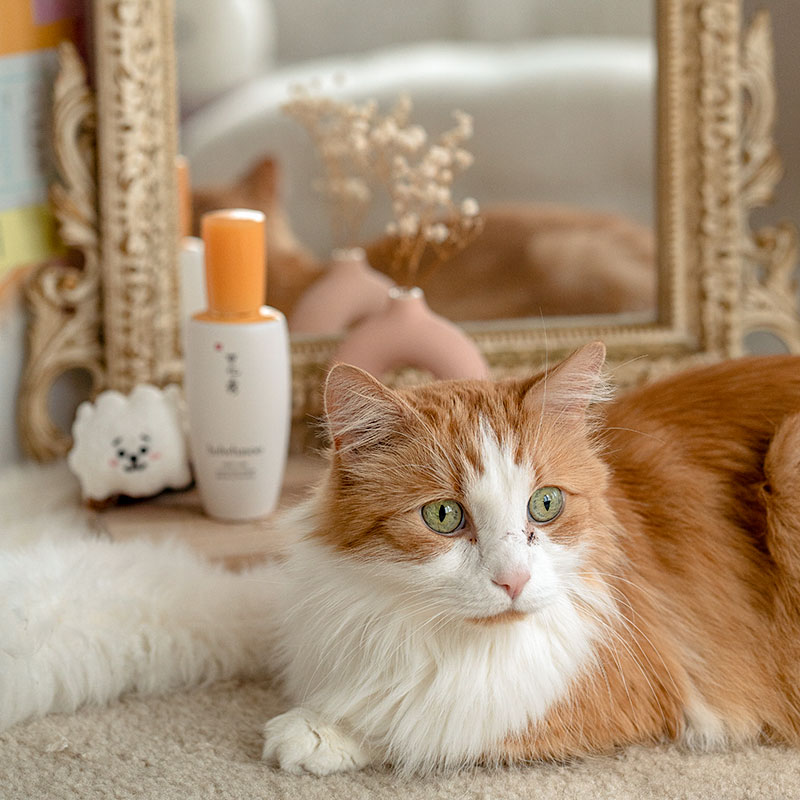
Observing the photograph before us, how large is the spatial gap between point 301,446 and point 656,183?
0.71 m

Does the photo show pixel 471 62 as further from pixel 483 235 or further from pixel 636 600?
pixel 636 600

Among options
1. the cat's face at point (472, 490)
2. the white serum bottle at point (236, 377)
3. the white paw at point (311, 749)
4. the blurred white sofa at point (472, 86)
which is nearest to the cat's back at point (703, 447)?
the cat's face at point (472, 490)

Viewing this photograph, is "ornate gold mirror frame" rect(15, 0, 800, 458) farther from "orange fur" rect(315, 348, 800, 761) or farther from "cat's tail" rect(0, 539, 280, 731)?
"orange fur" rect(315, 348, 800, 761)

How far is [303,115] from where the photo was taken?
1644mm

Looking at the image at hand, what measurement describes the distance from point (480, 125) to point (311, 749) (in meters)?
1.01

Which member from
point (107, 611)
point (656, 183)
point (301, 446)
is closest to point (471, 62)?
point (656, 183)

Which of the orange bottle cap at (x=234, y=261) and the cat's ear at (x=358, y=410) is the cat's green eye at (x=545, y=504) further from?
the orange bottle cap at (x=234, y=261)

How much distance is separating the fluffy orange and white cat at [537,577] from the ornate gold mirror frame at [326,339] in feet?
1.86

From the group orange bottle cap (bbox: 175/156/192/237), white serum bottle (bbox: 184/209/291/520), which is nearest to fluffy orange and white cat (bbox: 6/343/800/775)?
white serum bottle (bbox: 184/209/291/520)

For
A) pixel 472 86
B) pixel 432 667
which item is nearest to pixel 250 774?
pixel 432 667

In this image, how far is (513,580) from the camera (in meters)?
0.93

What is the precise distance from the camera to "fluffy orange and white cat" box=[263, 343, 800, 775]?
98cm

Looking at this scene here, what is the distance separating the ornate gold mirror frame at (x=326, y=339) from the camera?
1.57 metres

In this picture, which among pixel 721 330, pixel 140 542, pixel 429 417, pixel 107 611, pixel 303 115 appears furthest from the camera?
pixel 721 330
